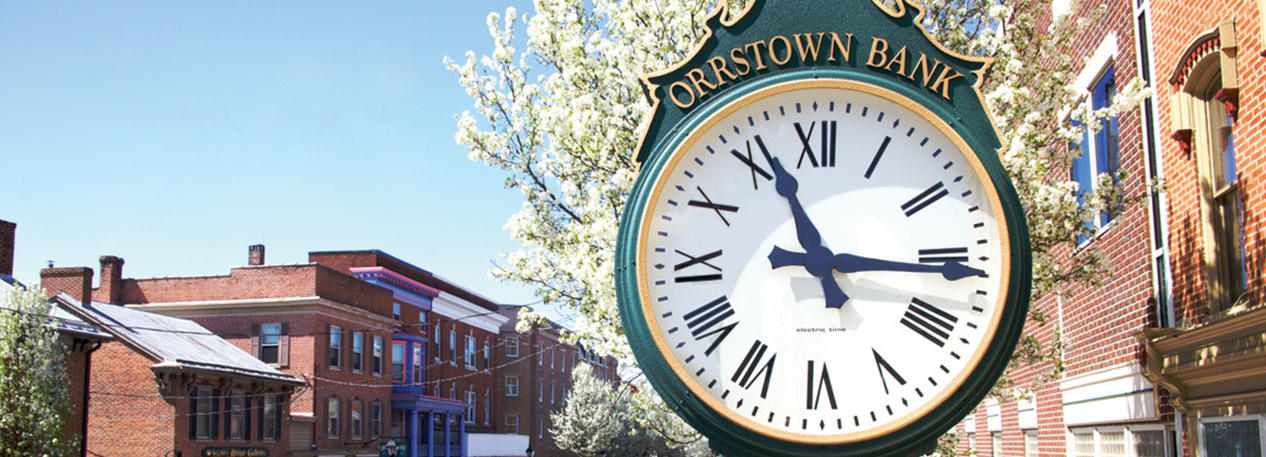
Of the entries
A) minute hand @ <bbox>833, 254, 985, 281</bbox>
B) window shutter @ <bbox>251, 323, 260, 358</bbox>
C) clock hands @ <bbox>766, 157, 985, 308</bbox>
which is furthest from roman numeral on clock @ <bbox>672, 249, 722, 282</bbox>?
window shutter @ <bbox>251, 323, 260, 358</bbox>

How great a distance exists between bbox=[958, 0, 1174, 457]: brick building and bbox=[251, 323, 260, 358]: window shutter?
3264cm

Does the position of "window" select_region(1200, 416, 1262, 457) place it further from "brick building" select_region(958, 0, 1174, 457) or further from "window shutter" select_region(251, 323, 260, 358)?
"window shutter" select_region(251, 323, 260, 358)

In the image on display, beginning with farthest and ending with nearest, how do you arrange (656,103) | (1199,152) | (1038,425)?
Result: (1038,425) → (1199,152) → (656,103)

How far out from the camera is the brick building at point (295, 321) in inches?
1570

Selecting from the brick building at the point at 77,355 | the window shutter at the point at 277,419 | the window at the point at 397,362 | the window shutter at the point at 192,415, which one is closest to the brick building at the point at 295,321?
the window shutter at the point at 277,419

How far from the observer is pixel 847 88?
2.60 meters

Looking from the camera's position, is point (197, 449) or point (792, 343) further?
point (197, 449)

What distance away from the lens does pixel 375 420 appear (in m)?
45.4

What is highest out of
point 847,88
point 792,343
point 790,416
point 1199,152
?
point 1199,152

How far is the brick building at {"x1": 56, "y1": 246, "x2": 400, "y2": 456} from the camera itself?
3988 cm

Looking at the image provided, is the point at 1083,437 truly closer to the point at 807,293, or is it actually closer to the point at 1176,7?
the point at 1176,7

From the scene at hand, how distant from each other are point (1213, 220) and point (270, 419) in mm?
34213

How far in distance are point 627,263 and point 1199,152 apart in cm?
753

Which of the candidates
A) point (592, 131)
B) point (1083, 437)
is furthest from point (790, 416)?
point (1083, 437)
